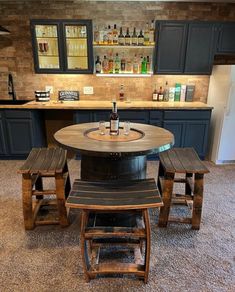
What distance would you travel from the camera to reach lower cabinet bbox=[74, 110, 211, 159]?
3379mm

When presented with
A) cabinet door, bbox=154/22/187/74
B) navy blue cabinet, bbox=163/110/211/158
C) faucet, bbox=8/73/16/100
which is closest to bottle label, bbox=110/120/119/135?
navy blue cabinet, bbox=163/110/211/158

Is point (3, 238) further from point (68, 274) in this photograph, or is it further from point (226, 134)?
point (226, 134)

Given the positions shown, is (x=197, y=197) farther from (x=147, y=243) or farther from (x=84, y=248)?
(x=84, y=248)

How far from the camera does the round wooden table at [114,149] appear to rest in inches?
62.3

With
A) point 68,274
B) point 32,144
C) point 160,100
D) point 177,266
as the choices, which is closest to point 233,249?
point 177,266

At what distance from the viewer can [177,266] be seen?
1662mm

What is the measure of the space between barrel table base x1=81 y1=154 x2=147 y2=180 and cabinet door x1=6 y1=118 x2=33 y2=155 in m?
1.92

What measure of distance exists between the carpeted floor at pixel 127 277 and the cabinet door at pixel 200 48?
7.05 feet

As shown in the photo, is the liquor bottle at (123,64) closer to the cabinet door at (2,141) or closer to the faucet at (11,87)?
the faucet at (11,87)

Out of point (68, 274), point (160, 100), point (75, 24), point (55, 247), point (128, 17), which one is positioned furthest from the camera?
point (160, 100)

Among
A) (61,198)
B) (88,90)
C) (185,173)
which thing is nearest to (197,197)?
(185,173)

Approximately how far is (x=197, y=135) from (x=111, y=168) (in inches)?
85.4

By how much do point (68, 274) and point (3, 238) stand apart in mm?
722

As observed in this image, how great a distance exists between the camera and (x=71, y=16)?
353 cm
